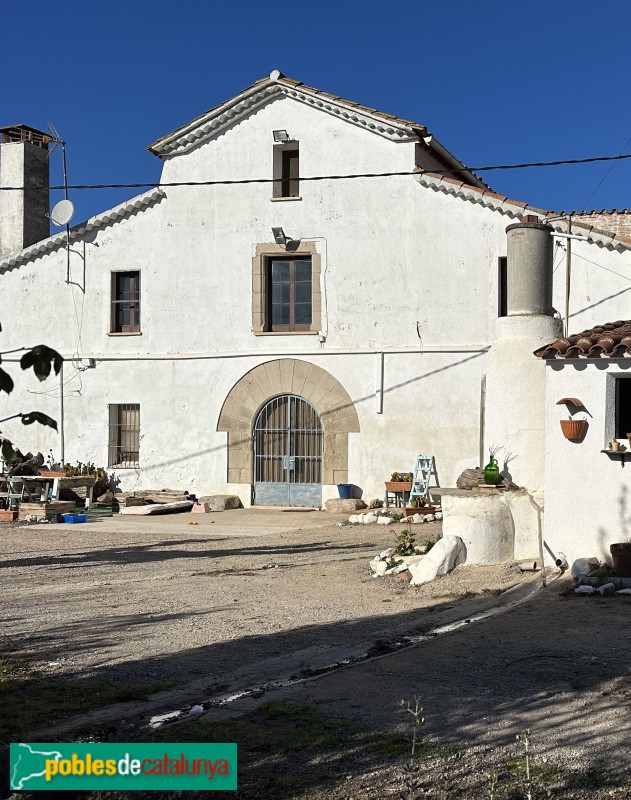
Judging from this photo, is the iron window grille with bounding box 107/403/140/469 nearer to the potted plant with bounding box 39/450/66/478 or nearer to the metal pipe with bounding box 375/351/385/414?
the potted plant with bounding box 39/450/66/478

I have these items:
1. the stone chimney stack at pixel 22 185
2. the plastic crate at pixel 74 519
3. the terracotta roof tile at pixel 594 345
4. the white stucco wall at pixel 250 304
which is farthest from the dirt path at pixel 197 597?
the stone chimney stack at pixel 22 185

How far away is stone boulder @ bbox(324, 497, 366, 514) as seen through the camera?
59.2ft

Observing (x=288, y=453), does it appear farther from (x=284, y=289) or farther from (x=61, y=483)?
(x=61, y=483)

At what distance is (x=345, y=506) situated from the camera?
18.0 meters

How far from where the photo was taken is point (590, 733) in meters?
5.11

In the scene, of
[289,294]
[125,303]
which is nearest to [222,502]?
[289,294]

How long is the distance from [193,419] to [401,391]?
14.9ft

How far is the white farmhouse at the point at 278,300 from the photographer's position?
17.8m

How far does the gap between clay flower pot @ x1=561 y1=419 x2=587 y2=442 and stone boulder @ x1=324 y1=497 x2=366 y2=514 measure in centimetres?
840

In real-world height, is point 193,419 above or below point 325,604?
above

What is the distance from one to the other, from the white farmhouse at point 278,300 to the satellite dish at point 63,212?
0.45 metres

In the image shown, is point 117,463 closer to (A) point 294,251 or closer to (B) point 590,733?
(A) point 294,251

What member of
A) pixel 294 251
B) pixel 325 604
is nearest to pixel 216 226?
pixel 294 251

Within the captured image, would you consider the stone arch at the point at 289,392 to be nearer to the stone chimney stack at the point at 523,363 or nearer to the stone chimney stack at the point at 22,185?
the stone chimney stack at the point at 22,185
